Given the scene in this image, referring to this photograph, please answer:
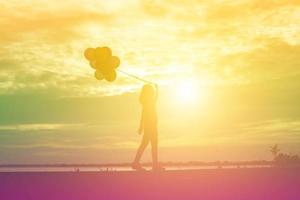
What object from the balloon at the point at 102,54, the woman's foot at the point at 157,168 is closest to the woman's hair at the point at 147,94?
the balloon at the point at 102,54

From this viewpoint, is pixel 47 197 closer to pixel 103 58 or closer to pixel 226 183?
pixel 226 183

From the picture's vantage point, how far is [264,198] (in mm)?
13367

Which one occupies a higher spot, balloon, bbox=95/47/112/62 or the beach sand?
balloon, bbox=95/47/112/62

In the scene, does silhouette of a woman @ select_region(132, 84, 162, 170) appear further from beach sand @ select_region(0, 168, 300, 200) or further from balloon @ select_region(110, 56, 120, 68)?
beach sand @ select_region(0, 168, 300, 200)

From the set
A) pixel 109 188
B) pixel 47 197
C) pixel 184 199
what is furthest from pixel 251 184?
pixel 47 197

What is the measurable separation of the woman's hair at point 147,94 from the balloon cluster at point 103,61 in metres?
1.17

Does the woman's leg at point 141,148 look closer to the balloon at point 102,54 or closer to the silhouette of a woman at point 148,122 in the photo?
the silhouette of a woman at point 148,122

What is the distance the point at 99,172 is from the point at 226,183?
3725 millimetres

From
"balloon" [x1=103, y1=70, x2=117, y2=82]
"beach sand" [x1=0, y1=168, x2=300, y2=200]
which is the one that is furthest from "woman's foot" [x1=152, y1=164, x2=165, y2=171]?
"balloon" [x1=103, y1=70, x2=117, y2=82]

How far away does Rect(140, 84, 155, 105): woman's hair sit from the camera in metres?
18.5

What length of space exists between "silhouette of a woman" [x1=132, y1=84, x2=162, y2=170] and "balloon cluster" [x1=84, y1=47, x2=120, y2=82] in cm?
130

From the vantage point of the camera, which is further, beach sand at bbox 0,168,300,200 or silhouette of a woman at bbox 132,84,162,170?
silhouette of a woman at bbox 132,84,162,170

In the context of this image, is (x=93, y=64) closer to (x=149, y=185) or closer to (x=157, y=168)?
(x=157, y=168)

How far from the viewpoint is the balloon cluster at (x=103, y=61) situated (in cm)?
1756
